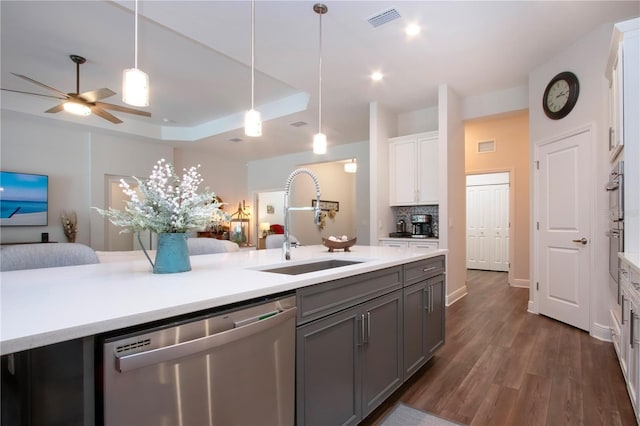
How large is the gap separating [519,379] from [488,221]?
5.57m

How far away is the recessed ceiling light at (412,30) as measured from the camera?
3046 mm

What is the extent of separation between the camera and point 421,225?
5.04 m

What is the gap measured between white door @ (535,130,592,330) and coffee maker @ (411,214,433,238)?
4.69 ft

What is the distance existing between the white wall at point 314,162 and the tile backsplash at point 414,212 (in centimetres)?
153

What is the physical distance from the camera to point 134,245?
784 centimetres

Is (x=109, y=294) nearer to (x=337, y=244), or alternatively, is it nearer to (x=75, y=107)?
(x=337, y=244)

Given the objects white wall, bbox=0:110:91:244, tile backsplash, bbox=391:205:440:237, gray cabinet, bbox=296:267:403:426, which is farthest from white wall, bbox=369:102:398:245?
white wall, bbox=0:110:91:244

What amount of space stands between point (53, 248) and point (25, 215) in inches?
192

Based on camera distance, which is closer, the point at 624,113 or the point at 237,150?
the point at 624,113

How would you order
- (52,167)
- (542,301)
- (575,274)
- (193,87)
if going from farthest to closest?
1. (52,167)
2. (193,87)
3. (542,301)
4. (575,274)

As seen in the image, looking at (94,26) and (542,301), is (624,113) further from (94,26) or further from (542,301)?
(94,26)

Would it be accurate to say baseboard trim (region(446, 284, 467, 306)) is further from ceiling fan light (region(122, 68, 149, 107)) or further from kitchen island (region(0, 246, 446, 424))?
ceiling fan light (region(122, 68, 149, 107))

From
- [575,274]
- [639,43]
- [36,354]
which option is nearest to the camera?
[36,354]

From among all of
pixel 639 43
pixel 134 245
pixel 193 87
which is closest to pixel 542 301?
pixel 639 43
